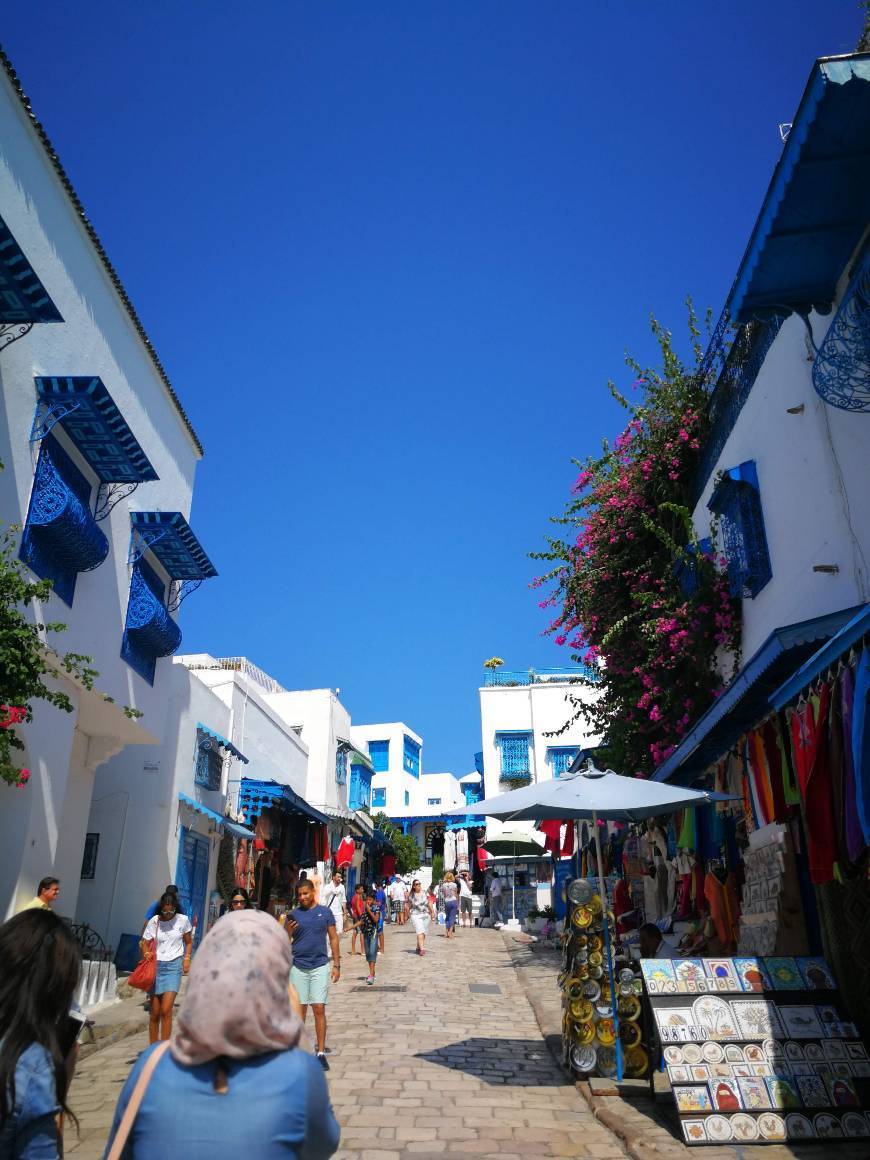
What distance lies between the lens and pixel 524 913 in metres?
28.7

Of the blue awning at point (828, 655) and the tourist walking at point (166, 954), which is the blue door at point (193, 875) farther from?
the blue awning at point (828, 655)

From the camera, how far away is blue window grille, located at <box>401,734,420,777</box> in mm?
54188

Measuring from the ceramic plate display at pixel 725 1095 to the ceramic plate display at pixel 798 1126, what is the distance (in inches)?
12.3

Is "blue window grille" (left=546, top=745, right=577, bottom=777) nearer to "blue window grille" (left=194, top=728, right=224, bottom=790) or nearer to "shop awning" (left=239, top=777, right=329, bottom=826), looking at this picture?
"shop awning" (left=239, top=777, right=329, bottom=826)

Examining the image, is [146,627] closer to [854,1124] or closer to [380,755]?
[854,1124]

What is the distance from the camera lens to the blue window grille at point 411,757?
54.2 m

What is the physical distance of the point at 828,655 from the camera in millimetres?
5543

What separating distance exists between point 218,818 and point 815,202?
15.1m

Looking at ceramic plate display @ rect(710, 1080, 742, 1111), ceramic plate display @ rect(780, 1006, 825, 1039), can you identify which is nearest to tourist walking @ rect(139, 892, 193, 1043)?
ceramic plate display @ rect(710, 1080, 742, 1111)

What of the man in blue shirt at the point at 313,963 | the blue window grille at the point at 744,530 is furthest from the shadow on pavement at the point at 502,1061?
the blue window grille at the point at 744,530

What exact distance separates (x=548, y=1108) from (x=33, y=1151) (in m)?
5.31

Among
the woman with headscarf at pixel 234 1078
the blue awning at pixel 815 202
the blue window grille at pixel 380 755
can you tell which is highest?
the blue window grille at pixel 380 755

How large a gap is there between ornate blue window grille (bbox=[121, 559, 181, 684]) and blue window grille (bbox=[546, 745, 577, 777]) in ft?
71.4

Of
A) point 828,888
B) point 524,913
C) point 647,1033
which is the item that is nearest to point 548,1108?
point 647,1033
